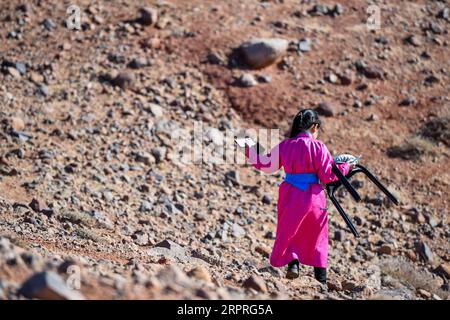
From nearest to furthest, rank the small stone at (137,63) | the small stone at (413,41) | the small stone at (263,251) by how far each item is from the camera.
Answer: the small stone at (263,251) → the small stone at (137,63) → the small stone at (413,41)

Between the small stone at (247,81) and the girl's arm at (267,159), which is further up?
the girl's arm at (267,159)

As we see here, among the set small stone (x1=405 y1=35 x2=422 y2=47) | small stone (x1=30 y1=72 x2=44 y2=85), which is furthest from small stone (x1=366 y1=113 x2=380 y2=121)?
small stone (x1=30 y1=72 x2=44 y2=85)

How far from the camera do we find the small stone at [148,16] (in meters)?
12.1

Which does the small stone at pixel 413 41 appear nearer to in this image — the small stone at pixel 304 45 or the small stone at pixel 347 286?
the small stone at pixel 304 45

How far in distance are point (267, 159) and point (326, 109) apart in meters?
4.94

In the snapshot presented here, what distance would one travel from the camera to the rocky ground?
7.94m

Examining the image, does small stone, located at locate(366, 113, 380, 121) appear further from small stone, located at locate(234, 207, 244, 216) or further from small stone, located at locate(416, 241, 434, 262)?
small stone, located at locate(234, 207, 244, 216)

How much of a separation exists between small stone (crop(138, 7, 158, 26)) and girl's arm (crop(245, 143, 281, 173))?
19.9ft

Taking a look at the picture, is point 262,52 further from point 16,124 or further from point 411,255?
point 411,255

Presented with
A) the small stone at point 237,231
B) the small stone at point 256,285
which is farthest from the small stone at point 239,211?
the small stone at point 256,285

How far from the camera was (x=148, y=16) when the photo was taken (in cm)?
1206

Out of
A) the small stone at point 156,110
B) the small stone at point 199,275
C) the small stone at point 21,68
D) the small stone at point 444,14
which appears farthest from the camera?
the small stone at point 444,14

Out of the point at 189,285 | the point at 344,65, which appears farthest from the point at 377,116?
the point at 189,285

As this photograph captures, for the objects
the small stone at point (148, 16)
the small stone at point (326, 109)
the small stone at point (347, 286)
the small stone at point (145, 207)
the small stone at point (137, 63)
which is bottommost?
the small stone at point (326, 109)
